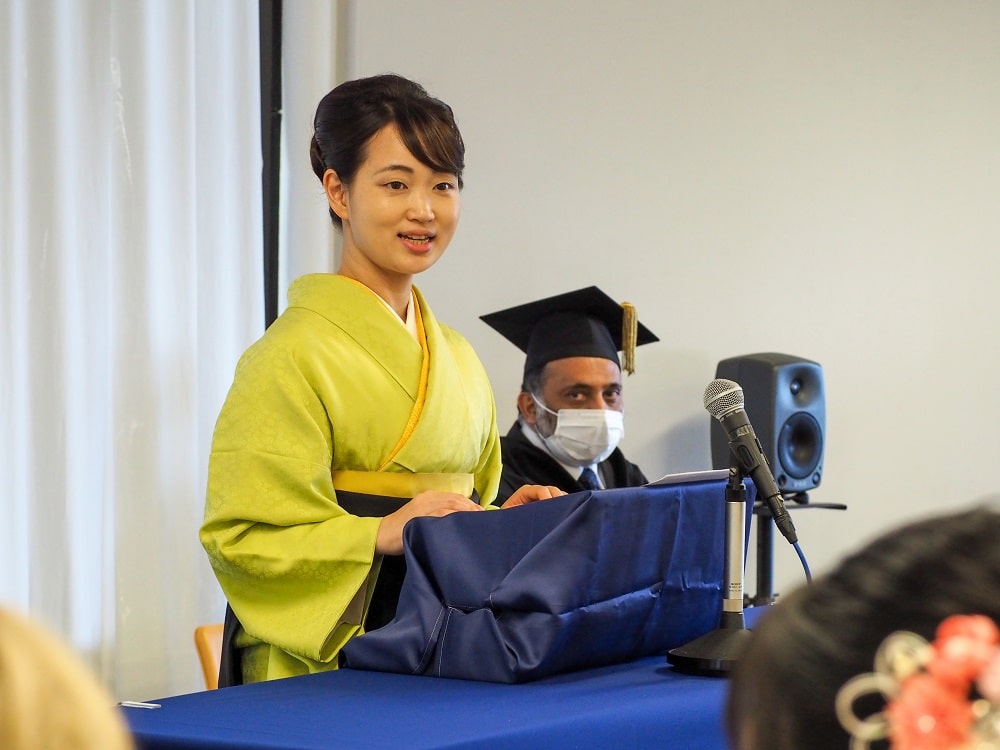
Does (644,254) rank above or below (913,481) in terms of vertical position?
above

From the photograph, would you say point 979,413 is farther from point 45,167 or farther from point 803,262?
point 45,167

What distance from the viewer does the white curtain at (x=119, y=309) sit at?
243cm

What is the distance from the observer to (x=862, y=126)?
415cm

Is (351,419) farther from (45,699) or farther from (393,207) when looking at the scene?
(45,699)

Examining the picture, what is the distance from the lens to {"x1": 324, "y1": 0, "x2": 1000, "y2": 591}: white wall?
3.64 meters

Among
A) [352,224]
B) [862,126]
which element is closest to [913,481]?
[862,126]

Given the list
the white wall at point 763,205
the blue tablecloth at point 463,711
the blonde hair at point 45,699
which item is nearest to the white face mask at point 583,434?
the white wall at point 763,205

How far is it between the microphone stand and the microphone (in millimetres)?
19

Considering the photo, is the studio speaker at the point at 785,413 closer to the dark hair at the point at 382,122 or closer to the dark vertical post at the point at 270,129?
the dark vertical post at the point at 270,129

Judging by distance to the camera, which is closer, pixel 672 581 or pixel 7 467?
pixel 672 581

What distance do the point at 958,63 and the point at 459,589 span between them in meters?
3.31

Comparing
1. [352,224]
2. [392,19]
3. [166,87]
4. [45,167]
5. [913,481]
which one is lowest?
[913,481]

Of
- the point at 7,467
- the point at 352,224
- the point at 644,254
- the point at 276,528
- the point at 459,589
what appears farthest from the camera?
the point at 644,254

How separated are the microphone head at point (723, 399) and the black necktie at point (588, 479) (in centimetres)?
158
